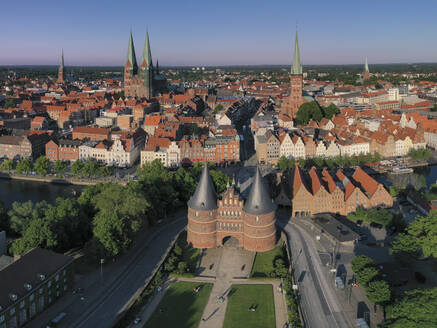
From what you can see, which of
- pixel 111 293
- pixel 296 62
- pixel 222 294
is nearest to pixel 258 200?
pixel 222 294

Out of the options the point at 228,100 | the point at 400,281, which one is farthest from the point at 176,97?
the point at 400,281

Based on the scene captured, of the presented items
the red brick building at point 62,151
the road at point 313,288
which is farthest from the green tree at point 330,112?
the road at point 313,288

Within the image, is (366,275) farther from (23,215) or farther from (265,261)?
(23,215)

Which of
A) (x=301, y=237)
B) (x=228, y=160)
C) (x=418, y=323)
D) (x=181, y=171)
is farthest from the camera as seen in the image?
(x=228, y=160)

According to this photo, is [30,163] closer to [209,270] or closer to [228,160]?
[228,160]

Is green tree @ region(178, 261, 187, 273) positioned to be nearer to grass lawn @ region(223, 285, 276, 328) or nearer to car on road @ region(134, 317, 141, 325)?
grass lawn @ region(223, 285, 276, 328)

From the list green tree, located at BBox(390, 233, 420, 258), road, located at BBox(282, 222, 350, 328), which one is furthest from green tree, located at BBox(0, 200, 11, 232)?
green tree, located at BBox(390, 233, 420, 258)

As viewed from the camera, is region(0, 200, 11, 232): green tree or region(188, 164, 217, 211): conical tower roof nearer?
region(188, 164, 217, 211): conical tower roof
